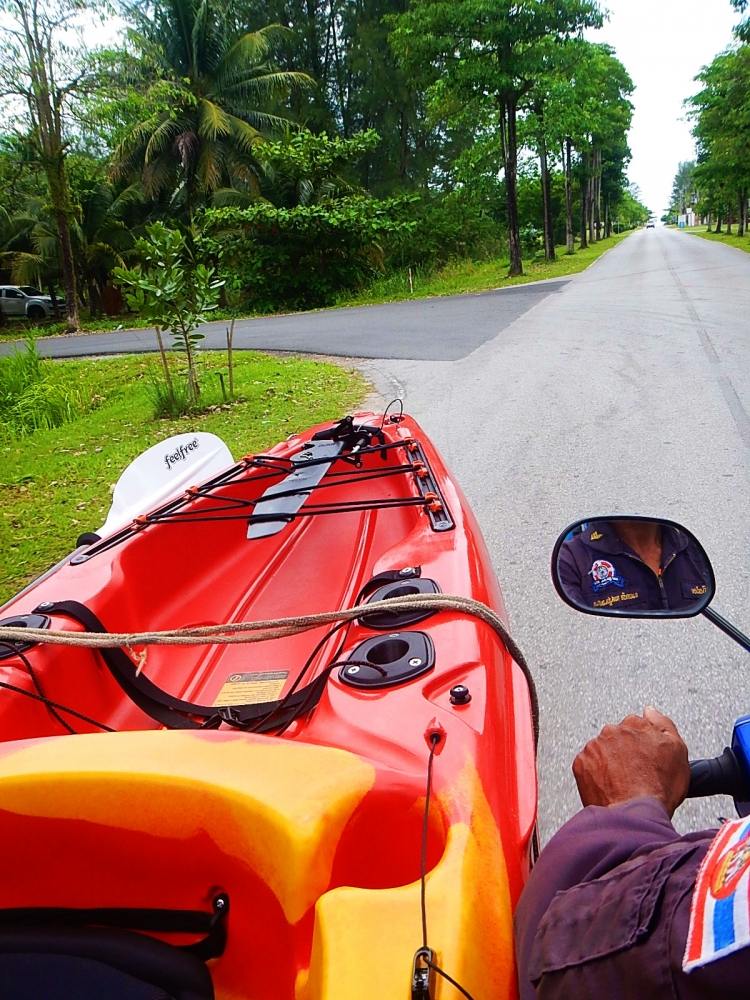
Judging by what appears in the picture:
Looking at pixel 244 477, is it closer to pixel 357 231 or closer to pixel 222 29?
pixel 357 231

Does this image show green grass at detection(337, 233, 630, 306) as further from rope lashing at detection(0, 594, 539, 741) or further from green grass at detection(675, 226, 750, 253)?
rope lashing at detection(0, 594, 539, 741)

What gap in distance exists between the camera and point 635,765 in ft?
4.18

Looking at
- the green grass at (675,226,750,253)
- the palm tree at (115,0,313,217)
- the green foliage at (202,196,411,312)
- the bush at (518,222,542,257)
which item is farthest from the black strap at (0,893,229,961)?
the bush at (518,222,542,257)

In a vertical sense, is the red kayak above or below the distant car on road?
below

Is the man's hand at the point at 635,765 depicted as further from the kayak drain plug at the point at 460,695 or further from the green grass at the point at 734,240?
the green grass at the point at 734,240

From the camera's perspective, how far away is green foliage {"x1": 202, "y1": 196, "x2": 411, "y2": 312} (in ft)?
67.8

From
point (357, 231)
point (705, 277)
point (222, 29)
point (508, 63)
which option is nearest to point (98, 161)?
point (222, 29)

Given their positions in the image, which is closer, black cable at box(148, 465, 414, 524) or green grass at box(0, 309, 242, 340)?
black cable at box(148, 465, 414, 524)

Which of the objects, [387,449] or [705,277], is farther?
[705,277]

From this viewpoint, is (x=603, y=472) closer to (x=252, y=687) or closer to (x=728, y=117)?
(x=252, y=687)

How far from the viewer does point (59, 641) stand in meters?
2.01

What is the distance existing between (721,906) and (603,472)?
4638 millimetres

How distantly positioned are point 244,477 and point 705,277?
61.5 ft

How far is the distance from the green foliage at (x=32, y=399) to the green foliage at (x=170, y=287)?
7.17 feet
